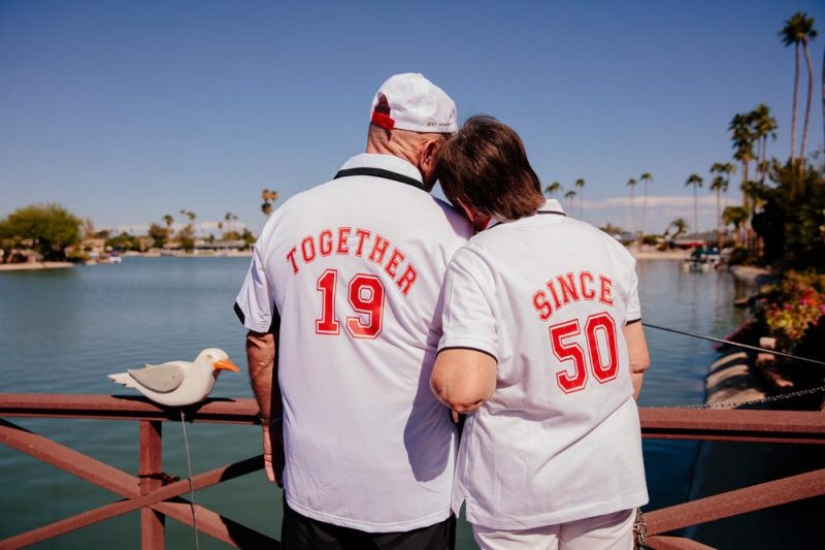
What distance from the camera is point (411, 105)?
68.9 inches

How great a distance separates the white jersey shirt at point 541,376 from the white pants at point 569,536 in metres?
0.05

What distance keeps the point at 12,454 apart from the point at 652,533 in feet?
37.2

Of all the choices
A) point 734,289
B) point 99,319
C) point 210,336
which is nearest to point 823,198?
point 734,289

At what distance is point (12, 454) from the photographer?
10297 mm

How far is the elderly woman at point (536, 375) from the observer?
146 cm

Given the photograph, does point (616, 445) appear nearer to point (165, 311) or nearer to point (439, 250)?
point (439, 250)

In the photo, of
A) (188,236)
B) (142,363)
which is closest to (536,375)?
(142,363)

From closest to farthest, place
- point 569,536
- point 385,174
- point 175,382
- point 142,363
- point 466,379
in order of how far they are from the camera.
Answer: point 466,379, point 569,536, point 385,174, point 175,382, point 142,363

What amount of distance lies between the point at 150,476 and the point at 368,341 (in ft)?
4.50

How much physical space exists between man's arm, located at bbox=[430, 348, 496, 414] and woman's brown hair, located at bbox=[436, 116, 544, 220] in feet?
1.29

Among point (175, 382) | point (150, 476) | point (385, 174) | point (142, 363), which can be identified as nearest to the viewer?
point (385, 174)

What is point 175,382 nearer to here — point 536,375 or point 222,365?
point 222,365

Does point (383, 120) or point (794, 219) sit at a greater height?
point (794, 219)

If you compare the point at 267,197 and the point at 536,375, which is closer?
the point at 536,375
